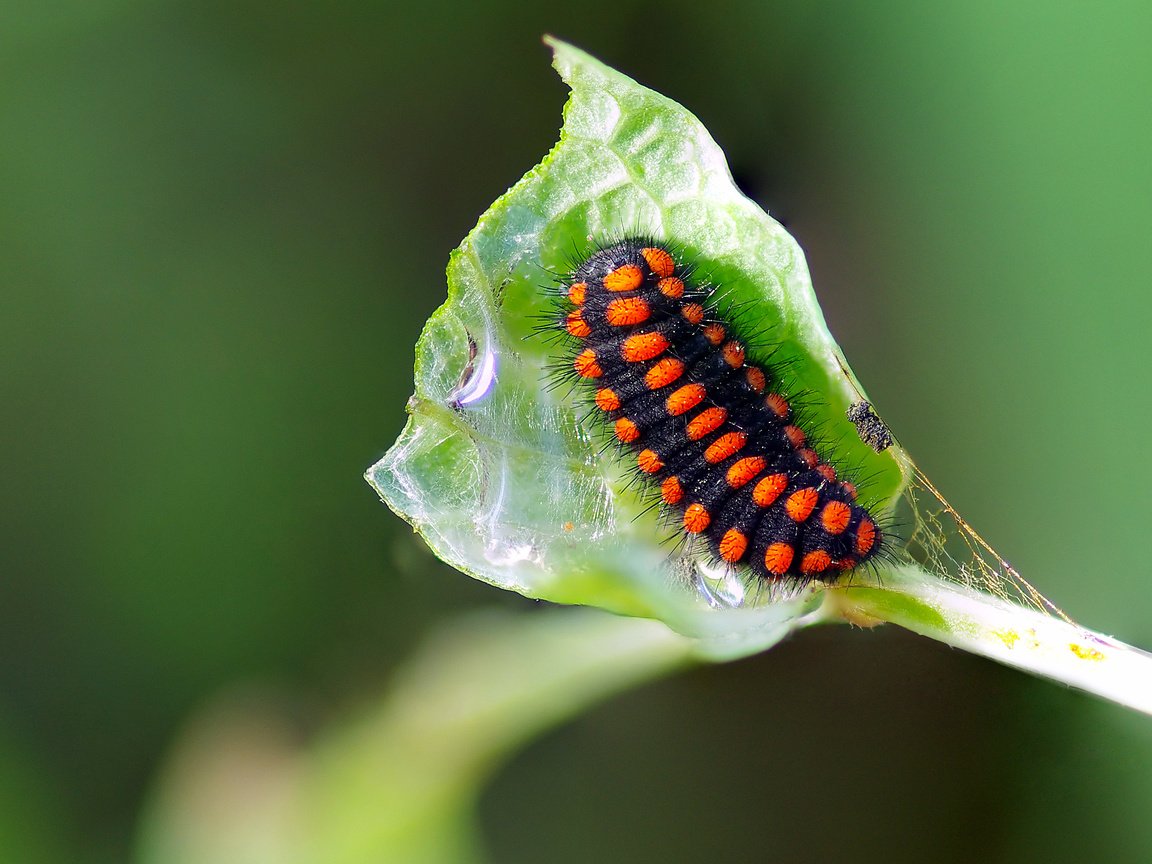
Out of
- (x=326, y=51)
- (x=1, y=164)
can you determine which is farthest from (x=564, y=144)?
(x=1, y=164)

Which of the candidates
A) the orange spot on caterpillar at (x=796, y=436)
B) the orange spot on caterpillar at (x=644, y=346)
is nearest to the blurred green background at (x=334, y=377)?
the orange spot on caterpillar at (x=796, y=436)

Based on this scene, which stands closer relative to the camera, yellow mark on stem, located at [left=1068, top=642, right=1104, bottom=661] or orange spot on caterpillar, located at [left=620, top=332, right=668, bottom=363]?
yellow mark on stem, located at [left=1068, top=642, right=1104, bottom=661]

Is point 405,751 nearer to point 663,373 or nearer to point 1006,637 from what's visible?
point 663,373

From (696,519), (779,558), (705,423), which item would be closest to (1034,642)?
(779,558)

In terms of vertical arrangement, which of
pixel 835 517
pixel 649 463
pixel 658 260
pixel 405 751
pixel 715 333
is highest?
pixel 658 260

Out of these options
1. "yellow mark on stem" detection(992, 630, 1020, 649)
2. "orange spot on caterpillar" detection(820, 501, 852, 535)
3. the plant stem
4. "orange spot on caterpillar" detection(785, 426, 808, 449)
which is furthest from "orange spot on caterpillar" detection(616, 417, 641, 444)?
"yellow mark on stem" detection(992, 630, 1020, 649)

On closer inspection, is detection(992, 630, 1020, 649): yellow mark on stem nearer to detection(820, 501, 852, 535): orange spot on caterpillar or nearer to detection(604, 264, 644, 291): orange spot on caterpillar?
detection(820, 501, 852, 535): orange spot on caterpillar
